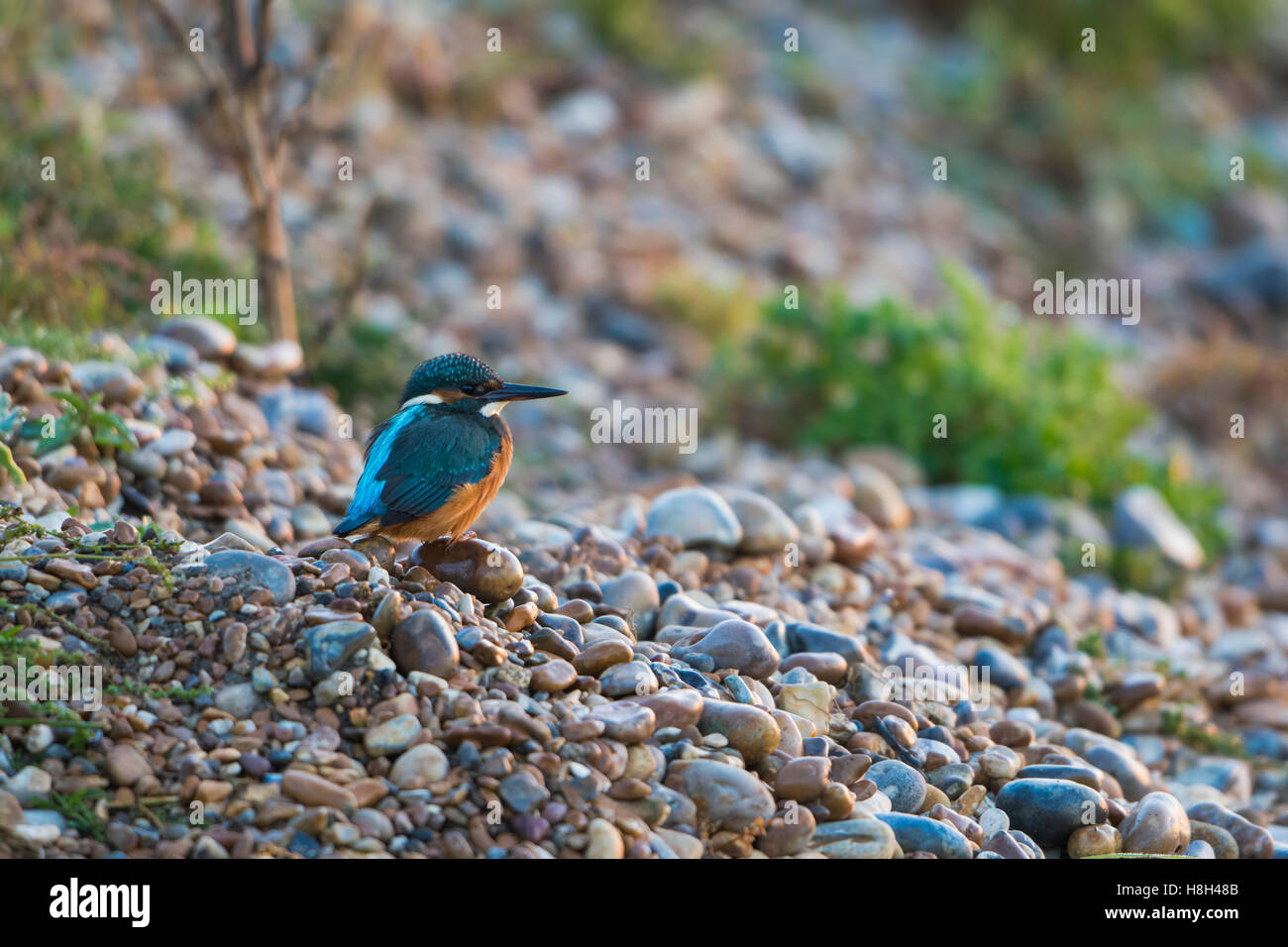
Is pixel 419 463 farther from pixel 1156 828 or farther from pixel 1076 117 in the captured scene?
pixel 1076 117

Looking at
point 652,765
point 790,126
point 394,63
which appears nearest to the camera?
point 652,765

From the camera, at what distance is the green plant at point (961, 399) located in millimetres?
7137

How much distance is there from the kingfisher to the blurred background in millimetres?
1584

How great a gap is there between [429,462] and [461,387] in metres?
0.39

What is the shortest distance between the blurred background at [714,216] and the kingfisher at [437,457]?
62.4 inches

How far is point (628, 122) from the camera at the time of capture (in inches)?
396

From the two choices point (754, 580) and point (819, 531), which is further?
point (819, 531)

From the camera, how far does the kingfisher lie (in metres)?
3.93

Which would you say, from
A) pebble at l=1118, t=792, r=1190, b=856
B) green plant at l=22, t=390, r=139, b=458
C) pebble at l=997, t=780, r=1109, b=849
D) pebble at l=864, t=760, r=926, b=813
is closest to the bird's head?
green plant at l=22, t=390, r=139, b=458

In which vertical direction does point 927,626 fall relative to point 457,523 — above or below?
below

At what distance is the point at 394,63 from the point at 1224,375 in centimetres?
571
